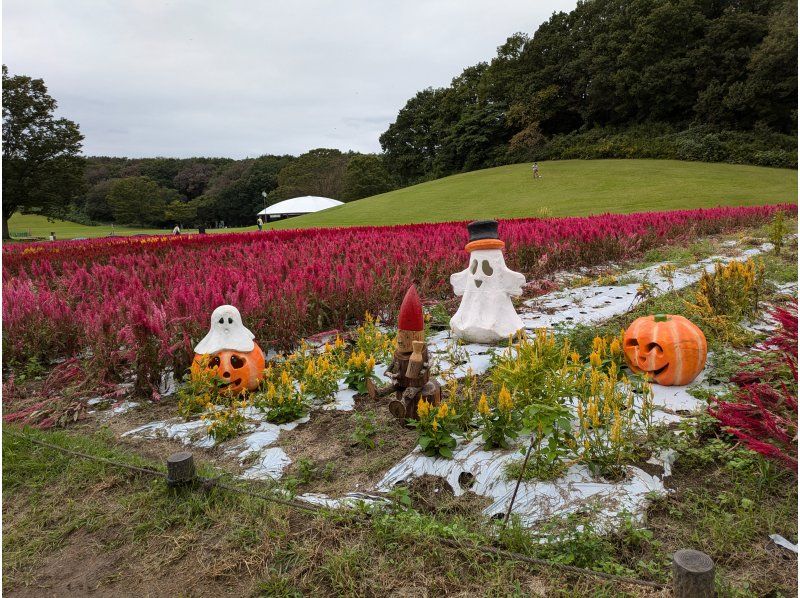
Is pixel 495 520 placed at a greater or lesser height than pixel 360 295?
lesser

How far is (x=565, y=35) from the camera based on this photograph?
51.9 metres

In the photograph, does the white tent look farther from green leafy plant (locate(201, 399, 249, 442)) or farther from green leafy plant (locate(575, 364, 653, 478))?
green leafy plant (locate(575, 364, 653, 478))

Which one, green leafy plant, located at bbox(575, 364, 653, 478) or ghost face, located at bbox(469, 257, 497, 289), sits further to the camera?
ghost face, located at bbox(469, 257, 497, 289)

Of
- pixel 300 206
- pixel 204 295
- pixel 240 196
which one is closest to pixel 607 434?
pixel 204 295

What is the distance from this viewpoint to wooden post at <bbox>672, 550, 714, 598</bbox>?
1.25 metres

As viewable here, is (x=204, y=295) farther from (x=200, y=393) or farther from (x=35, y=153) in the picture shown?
(x=35, y=153)

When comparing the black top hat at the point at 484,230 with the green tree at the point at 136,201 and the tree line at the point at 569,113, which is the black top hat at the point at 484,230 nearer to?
the tree line at the point at 569,113

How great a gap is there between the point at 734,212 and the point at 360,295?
1237 centimetres

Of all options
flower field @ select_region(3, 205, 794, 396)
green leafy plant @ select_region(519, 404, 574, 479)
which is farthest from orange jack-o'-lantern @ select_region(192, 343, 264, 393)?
green leafy plant @ select_region(519, 404, 574, 479)

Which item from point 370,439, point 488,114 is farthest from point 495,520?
point 488,114

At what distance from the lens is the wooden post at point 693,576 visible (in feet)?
4.11

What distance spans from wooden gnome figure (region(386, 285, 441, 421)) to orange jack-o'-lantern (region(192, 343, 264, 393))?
1.05 meters

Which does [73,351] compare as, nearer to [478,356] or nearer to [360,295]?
[360,295]

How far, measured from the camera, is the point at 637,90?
140ft
